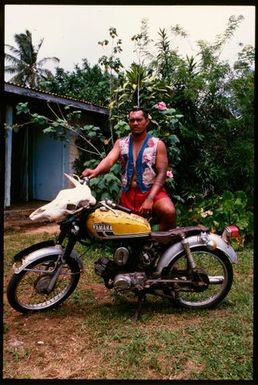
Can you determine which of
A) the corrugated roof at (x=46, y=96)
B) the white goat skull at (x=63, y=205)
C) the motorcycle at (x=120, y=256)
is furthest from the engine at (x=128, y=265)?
the corrugated roof at (x=46, y=96)

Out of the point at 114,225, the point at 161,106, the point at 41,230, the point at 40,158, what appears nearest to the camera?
the point at 114,225

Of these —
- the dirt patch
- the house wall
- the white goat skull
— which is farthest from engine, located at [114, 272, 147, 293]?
the house wall

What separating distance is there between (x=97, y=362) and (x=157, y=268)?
2.85 feet

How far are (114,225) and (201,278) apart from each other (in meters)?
0.84

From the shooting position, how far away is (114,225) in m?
2.79

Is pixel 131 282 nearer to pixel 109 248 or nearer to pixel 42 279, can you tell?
pixel 42 279

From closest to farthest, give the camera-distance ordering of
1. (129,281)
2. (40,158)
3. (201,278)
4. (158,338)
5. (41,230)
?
(158,338)
(129,281)
(201,278)
(41,230)
(40,158)

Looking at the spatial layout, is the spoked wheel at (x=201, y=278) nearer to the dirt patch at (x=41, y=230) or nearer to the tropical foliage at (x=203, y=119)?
the tropical foliage at (x=203, y=119)

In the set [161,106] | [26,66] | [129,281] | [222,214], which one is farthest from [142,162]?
[26,66]

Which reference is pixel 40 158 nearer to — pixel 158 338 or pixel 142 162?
pixel 142 162

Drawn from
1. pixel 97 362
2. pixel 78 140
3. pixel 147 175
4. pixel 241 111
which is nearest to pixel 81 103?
pixel 78 140

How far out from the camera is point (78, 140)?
8391mm

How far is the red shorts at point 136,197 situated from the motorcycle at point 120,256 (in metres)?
0.24

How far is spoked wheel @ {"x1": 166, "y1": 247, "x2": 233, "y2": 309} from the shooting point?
3.02 meters
